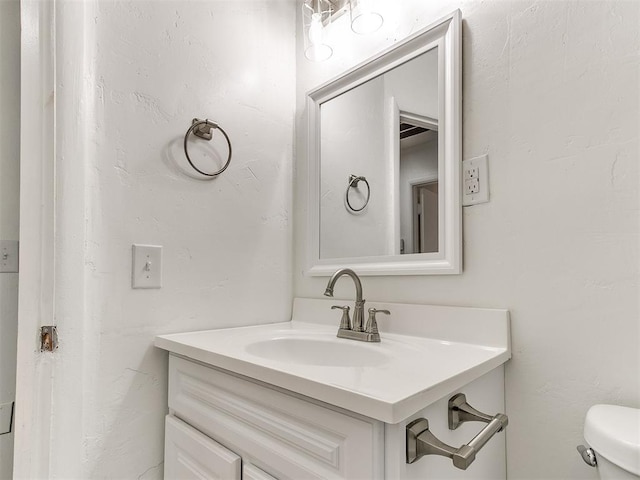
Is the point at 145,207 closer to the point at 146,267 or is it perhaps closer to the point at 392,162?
the point at 146,267

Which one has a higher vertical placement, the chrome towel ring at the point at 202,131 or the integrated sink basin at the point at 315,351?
the chrome towel ring at the point at 202,131

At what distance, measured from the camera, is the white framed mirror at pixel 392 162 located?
1.00 meters

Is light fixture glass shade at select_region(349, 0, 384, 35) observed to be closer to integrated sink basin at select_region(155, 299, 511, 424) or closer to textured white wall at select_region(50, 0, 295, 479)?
textured white wall at select_region(50, 0, 295, 479)

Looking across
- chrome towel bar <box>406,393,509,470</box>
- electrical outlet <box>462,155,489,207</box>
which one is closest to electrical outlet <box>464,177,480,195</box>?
electrical outlet <box>462,155,489,207</box>

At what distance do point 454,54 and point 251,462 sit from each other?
1.10 m

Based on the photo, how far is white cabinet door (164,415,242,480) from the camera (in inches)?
31.1

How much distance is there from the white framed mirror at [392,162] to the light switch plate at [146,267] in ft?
1.73

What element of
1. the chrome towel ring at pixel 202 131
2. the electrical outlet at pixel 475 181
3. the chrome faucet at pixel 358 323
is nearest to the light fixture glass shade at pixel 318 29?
the chrome towel ring at pixel 202 131

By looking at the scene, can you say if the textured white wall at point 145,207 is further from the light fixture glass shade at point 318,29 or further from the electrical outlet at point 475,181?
the electrical outlet at point 475,181

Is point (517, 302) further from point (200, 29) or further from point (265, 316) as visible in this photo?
point (200, 29)

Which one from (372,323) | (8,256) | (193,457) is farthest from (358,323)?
(8,256)

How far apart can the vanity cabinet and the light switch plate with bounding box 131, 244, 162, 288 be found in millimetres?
229

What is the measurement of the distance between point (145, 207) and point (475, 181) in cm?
91

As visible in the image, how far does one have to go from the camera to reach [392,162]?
1.15 metres
